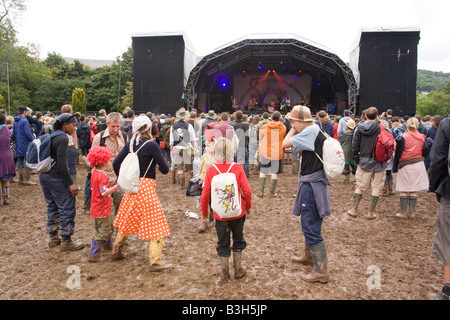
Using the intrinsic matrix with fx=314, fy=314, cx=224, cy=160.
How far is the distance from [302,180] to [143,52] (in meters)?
17.9

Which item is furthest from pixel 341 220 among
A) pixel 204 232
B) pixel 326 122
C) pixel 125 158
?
pixel 125 158

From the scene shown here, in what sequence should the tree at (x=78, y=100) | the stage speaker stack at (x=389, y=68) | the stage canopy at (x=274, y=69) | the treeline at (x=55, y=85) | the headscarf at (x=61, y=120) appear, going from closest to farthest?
1. the headscarf at (x=61, y=120)
2. the stage speaker stack at (x=389, y=68)
3. the stage canopy at (x=274, y=69)
4. the tree at (x=78, y=100)
5. the treeline at (x=55, y=85)

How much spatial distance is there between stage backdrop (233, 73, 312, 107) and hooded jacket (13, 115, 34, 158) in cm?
1853

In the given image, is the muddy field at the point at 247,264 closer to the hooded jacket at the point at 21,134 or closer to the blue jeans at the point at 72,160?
the blue jeans at the point at 72,160

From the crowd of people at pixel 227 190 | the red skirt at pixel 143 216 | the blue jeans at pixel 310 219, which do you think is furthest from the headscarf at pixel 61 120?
the blue jeans at pixel 310 219

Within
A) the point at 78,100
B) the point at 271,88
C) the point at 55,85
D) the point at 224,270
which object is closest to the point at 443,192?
the point at 224,270

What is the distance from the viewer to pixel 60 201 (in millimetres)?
4035

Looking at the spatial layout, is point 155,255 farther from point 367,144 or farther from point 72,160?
point 72,160

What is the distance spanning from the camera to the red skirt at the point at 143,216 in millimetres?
3486

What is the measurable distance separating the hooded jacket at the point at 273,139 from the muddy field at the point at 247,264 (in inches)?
56.6

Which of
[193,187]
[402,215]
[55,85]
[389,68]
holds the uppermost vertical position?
[55,85]

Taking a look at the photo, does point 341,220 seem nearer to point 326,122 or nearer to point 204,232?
point 204,232

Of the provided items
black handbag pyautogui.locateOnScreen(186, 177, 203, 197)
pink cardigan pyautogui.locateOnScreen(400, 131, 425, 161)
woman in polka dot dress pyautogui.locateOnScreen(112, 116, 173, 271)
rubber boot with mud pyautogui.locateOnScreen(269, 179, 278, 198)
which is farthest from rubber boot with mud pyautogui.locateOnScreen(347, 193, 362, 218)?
woman in polka dot dress pyautogui.locateOnScreen(112, 116, 173, 271)

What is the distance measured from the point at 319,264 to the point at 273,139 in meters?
4.00
